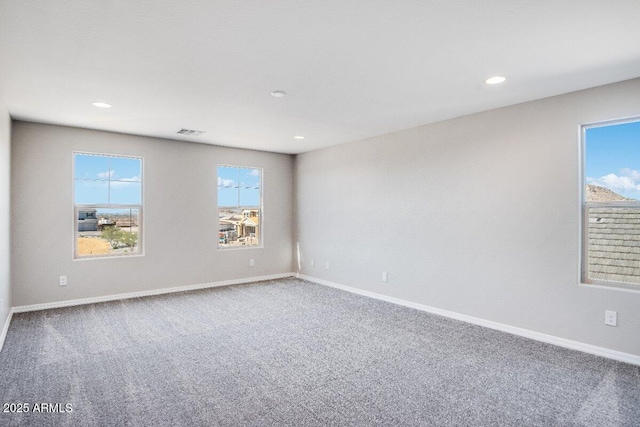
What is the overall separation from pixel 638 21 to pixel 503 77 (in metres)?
0.94

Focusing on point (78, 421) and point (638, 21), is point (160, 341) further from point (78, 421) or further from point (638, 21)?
point (638, 21)

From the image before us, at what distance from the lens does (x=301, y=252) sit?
671cm

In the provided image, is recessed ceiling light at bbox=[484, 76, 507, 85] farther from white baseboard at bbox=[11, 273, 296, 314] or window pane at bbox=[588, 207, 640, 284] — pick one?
white baseboard at bbox=[11, 273, 296, 314]

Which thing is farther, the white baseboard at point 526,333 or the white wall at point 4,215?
the white wall at point 4,215

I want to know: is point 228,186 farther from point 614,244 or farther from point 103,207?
point 614,244

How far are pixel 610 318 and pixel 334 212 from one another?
12.6 ft

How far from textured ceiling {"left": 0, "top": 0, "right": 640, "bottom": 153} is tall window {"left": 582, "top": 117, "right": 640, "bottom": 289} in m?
0.54

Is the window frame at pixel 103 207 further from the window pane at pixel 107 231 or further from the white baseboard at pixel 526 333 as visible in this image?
the white baseboard at pixel 526 333

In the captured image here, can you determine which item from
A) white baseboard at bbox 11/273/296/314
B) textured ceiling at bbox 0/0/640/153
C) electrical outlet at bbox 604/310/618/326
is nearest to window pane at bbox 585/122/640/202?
textured ceiling at bbox 0/0/640/153

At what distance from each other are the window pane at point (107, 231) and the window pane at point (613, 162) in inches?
223

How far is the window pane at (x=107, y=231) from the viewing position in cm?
484

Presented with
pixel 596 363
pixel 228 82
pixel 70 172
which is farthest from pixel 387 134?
pixel 70 172

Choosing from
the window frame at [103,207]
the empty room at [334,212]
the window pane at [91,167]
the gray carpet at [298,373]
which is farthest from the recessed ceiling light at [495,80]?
the window pane at [91,167]

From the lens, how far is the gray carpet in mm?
2195
